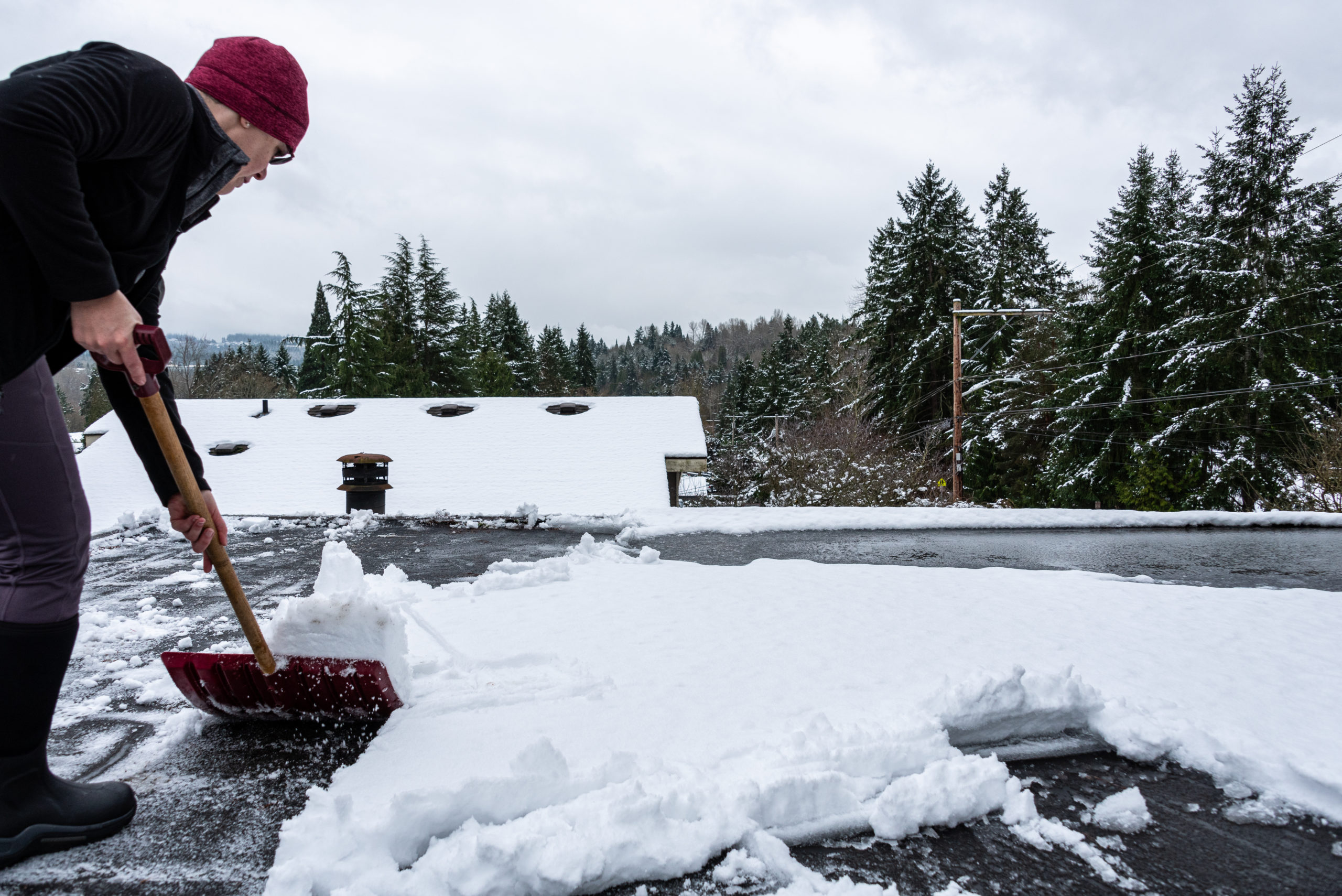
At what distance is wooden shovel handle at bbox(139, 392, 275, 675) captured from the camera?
1442mm

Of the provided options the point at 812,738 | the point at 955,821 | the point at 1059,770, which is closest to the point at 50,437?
the point at 812,738

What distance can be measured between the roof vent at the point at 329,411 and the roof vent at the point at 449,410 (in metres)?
1.76

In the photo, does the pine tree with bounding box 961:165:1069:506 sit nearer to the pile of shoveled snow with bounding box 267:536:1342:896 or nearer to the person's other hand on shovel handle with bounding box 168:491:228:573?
the pile of shoveled snow with bounding box 267:536:1342:896

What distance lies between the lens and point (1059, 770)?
6.04 ft

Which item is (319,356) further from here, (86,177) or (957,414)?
(86,177)

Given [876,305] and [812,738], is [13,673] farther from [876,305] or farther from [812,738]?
[876,305]

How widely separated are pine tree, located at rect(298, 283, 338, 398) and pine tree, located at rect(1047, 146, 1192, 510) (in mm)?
29113

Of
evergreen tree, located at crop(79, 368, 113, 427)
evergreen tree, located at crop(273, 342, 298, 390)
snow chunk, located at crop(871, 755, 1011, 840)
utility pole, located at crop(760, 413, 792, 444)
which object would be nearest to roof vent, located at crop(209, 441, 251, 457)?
snow chunk, located at crop(871, 755, 1011, 840)

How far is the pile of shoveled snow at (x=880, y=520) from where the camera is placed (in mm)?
7773

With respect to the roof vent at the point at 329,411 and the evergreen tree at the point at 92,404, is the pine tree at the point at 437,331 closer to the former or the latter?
the roof vent at the point at 329,411

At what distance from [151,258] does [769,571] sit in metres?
3.53

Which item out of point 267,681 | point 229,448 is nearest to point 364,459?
point 229,448

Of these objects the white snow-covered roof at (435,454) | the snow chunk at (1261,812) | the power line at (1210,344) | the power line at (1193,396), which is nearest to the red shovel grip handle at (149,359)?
the snow chunk at (1261,812)

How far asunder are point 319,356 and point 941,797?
120 feet
